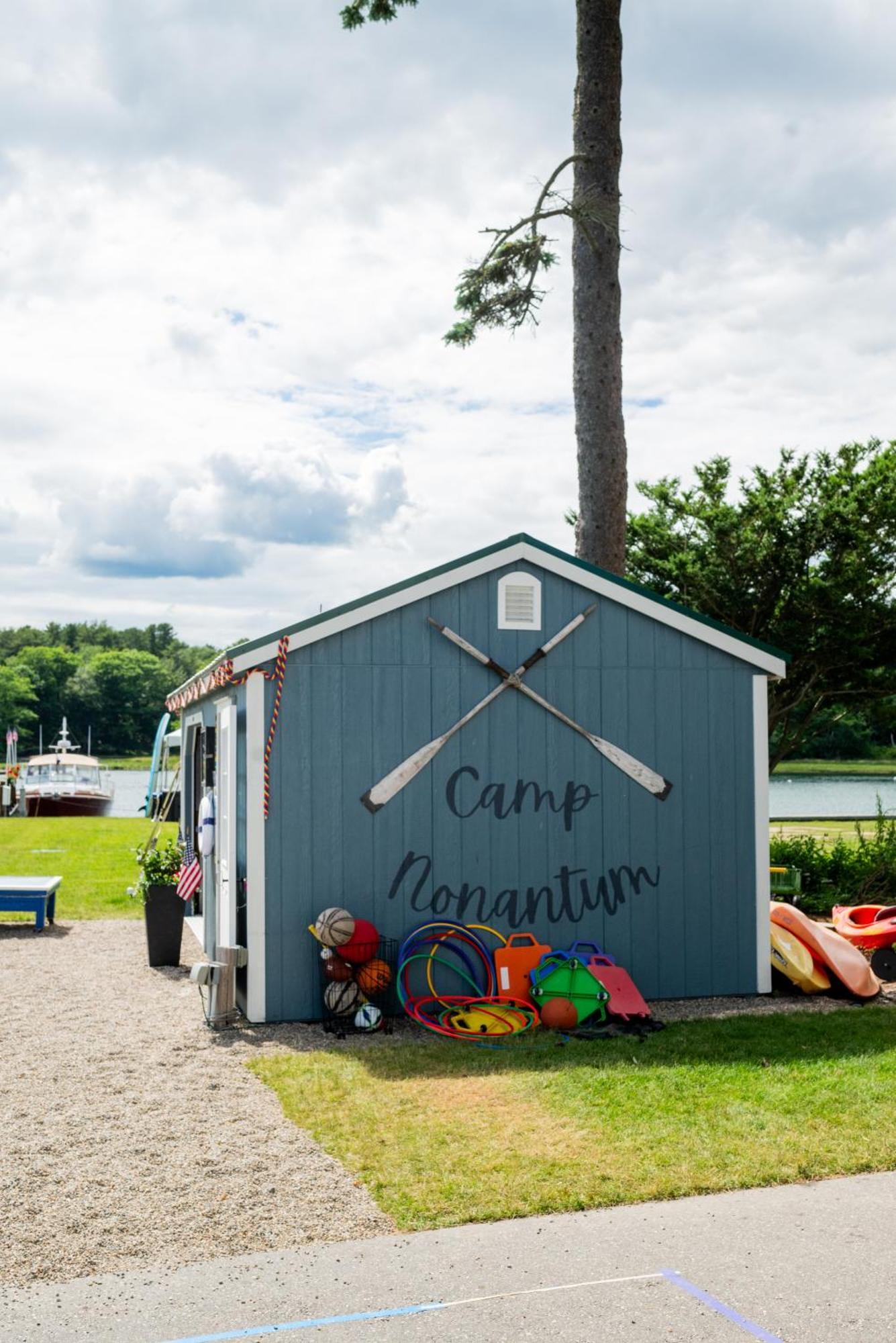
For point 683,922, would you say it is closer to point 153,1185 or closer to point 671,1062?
point 671,1062

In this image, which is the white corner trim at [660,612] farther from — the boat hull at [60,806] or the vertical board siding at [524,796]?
the boat hull at [60,806]

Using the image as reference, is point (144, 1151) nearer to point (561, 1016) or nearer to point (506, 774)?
point (561, 1016)

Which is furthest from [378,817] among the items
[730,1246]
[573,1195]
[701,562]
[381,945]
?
[701,562]

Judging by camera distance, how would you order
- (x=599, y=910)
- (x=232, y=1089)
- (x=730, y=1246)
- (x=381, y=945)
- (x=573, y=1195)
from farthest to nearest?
(x=599, y=910)
(x=381, y=945)
(x=232, y=1089)
(x=573, y=1195)
(x=730, y=1246)

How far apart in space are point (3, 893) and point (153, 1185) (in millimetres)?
8536

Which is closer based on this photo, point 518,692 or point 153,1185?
point 153,1185

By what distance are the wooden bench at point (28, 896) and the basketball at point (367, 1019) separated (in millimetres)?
5984

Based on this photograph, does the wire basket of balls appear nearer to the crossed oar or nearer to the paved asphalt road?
the crossed oar

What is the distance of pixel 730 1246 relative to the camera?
189 inches

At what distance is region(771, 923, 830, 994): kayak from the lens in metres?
9.96

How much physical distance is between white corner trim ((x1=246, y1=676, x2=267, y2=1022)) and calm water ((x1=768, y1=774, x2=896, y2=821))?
20808 millimetres

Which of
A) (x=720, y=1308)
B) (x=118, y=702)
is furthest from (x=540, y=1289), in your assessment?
(x=118, y=702)

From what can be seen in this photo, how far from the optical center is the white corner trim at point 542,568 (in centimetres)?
914

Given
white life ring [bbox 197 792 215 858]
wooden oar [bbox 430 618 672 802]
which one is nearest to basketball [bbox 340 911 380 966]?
wooden oar [bbox 430 618 672 802]
